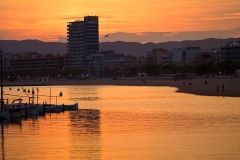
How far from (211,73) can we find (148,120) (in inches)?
4873

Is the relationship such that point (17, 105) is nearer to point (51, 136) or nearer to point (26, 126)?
point (26, 126)

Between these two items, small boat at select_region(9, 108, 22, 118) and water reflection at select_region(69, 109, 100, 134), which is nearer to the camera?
water reflection at select_region(69, 109, 100, 134)

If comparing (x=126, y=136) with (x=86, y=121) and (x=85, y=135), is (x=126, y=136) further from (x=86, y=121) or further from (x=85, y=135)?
(x=86, y=121)

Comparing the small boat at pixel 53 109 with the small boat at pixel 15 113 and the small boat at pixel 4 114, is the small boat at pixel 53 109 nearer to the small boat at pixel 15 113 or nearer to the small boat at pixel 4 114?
the small boat at pixel 15 113

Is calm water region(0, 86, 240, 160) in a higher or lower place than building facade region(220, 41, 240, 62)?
lower

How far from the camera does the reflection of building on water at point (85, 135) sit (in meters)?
30.4

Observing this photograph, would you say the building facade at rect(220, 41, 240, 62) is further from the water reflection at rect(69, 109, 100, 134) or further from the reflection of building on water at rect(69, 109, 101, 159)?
the reflection of building on water at rect(69, 109, 101, 159)

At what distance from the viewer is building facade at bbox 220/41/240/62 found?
618 feet

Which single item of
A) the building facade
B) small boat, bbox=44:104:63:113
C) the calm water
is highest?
the building facade

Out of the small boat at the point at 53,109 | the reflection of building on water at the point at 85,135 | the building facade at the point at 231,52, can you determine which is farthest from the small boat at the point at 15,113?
the building facade at the point at 231,52

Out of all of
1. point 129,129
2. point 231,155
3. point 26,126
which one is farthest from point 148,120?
point 231,155

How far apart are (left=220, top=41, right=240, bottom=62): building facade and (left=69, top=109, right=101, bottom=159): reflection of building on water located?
458 feet

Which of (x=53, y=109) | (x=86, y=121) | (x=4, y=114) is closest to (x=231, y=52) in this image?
(x=53, y=109)

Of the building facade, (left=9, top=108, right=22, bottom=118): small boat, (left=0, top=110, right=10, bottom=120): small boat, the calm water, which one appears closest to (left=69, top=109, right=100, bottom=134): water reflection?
the calm water
